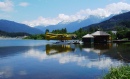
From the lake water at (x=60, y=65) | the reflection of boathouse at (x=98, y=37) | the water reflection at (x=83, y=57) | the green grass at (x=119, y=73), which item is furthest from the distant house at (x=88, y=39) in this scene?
the green grass at (x=119, y=73)

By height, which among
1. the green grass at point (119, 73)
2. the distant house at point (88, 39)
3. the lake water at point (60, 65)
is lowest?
the lake water at point (60, 65)

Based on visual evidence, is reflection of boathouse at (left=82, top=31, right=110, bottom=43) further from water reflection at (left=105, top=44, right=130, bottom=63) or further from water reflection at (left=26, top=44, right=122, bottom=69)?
water reflection at (left=105, top=44, right=130, bottom=63)

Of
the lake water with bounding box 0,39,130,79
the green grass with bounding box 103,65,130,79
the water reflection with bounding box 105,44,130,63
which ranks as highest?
the green grass with bounding box 103,65,130,79

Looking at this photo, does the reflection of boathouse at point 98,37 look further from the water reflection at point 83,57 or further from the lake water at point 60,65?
the lake water at point 60,65

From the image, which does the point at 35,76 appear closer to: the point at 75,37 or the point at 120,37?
the point at 120,37

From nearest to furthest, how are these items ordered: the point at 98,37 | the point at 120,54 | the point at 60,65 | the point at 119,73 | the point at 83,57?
the point at 119,73 → the point at 60,65 → the point at 83,57 → the point at 120,54 → the point at 98,37

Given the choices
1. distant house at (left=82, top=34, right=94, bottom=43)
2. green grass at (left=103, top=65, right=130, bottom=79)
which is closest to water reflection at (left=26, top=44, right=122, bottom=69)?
green grass at (left=103, top=65, right=130, bottom=79)

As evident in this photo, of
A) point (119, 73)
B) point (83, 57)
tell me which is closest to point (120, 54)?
point (83, 57)

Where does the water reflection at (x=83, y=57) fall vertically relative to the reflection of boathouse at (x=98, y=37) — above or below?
below

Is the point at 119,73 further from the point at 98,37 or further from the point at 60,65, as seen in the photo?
the point at 98,37

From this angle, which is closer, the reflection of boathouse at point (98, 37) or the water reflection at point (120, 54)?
the water reflection at point (120, 54)

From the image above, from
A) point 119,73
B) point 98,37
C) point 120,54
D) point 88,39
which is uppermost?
point 98,37

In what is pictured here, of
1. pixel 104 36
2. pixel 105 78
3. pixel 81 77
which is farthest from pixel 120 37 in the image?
pixel 105 78

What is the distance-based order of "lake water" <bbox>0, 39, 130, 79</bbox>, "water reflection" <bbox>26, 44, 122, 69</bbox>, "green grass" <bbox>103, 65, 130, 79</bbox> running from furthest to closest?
"water reflection" <bbox>26, 44, 122, 69</bbox> < "lake water" <bbox>0, 39, 130, 79</bbox> < "green grass" <bbox>103, 65, 130, 79</bbox>
